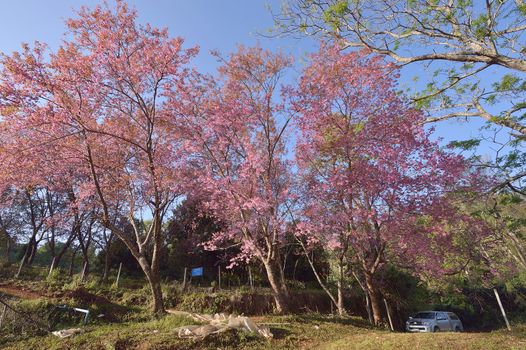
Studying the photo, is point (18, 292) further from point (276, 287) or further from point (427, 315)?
point (427, 315)

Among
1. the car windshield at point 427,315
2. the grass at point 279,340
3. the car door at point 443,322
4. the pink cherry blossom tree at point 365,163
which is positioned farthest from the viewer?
the car windshield at point 427,315

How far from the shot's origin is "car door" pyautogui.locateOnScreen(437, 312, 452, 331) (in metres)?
15.3

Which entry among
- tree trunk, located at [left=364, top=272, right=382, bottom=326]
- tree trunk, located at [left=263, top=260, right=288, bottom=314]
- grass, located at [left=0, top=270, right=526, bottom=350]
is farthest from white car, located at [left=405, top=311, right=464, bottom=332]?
tree trunk, located at [left=263, top=260, right=288, bottom=314]

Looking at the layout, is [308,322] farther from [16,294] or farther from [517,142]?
[16,294]

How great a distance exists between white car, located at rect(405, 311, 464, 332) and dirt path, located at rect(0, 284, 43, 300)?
48.6ft

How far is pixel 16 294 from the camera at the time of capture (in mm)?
9922

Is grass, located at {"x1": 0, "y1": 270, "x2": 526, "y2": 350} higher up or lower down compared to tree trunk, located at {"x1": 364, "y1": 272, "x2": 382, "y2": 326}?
lower down

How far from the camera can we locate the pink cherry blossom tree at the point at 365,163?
8.20m

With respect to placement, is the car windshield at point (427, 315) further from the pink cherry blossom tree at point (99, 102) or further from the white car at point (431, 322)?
the pink cherry blossom tree at point (99, 102)

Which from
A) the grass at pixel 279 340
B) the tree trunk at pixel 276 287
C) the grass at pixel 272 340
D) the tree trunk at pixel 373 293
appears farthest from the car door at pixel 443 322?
the grass at pixel 279 340

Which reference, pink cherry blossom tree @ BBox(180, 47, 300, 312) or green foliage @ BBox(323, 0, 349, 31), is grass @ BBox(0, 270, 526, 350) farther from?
green foliage @ BBox(323, 0, 349, 31)

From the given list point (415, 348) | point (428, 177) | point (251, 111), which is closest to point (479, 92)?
point (428, 177)

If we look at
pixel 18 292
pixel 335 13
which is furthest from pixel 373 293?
Result: pixel 18 292

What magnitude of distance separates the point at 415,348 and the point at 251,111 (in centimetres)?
713
